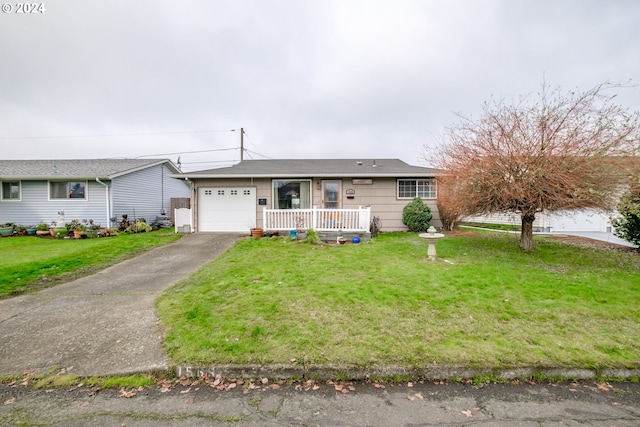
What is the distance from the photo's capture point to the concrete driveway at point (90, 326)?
2.75m

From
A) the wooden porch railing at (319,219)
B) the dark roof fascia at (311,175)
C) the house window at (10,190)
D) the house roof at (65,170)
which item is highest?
the house roof at (65,170)

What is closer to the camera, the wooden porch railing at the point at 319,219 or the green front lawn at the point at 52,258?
the green front lawn at the point at 52,258

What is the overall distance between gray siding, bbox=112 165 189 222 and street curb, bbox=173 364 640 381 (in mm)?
12174

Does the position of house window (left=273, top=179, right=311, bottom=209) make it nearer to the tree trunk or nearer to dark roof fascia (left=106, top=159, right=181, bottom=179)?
the tree trunk

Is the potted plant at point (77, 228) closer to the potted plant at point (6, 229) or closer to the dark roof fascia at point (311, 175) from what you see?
the potted plant at point (6, 229)

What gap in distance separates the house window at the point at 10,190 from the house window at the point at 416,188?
62.1ft

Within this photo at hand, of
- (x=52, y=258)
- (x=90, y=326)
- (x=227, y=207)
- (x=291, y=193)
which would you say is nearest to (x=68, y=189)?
(x=52, y=258)

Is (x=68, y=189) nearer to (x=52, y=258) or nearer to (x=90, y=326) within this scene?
(x=52, y=258)

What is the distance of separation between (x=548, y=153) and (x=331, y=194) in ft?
24.0

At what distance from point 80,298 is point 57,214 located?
1224 centimetres

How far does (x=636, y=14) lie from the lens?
354 inches

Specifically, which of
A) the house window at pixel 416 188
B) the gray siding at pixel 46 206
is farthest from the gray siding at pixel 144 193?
the house window at pixel 416 188

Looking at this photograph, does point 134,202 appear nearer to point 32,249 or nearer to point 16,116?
point 32,249

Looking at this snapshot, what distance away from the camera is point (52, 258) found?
7277 mm
